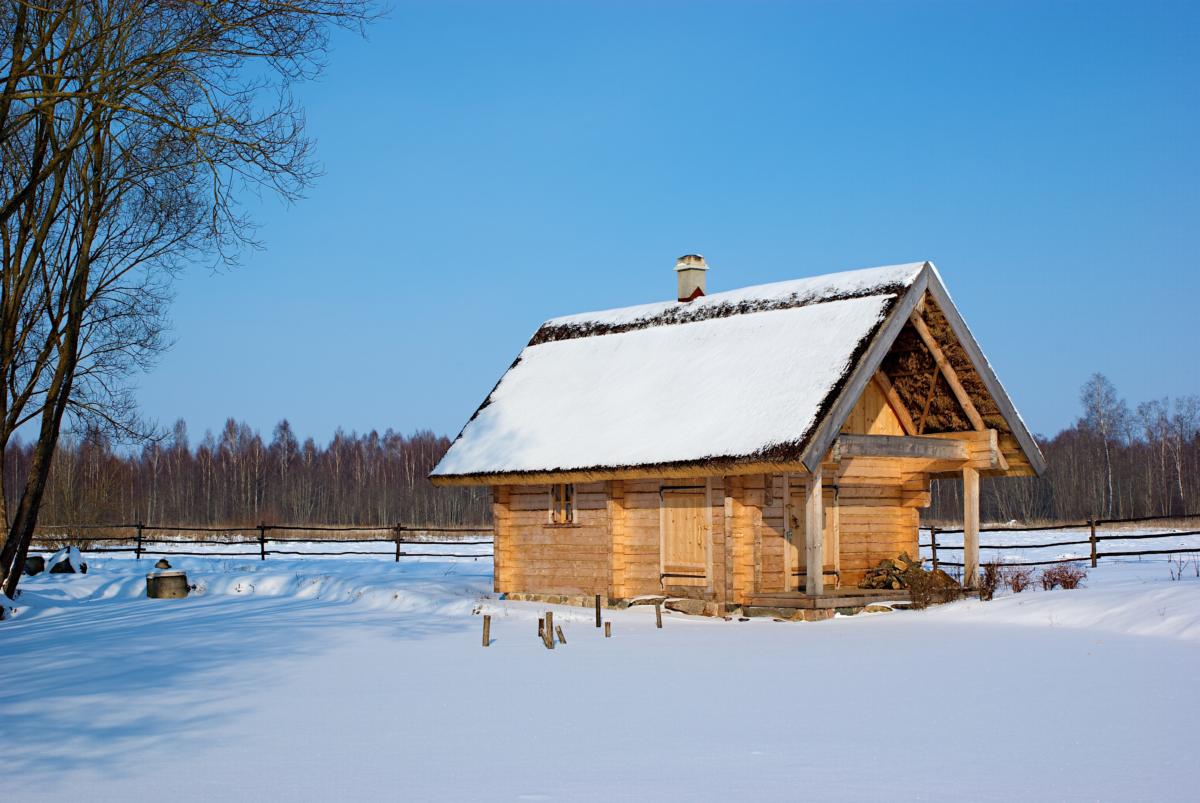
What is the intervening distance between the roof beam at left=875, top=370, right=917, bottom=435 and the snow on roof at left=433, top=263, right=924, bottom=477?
181 cm

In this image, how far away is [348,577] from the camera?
26.5 m

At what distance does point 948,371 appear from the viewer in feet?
65.4

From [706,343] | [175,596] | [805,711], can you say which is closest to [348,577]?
[175,596]

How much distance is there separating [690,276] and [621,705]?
46.9 feet

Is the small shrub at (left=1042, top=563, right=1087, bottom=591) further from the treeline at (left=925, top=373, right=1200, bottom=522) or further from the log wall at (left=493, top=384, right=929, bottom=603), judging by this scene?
the treeline at (left=925, top=373, right=1200, bottom=522)

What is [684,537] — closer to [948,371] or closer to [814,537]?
[814,537]

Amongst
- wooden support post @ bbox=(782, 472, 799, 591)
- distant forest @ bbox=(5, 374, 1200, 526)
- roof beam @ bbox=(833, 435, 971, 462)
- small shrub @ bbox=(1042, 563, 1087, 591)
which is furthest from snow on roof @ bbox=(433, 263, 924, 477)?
distant forest @ bbox=(5, 374, 1200, 526)

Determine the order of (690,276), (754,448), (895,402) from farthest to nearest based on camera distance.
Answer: (690,276) → (895,402) → (754,448)

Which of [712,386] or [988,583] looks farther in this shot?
[712,386]

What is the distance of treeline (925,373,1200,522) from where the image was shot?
70.9 m

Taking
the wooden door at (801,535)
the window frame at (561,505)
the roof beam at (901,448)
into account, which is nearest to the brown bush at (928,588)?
the wooden door at (801,535)

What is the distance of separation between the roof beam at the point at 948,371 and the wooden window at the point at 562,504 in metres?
6.64

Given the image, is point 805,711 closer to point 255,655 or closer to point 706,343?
point 255,655

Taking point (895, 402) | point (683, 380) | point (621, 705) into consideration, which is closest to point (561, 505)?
point (683, 380)
